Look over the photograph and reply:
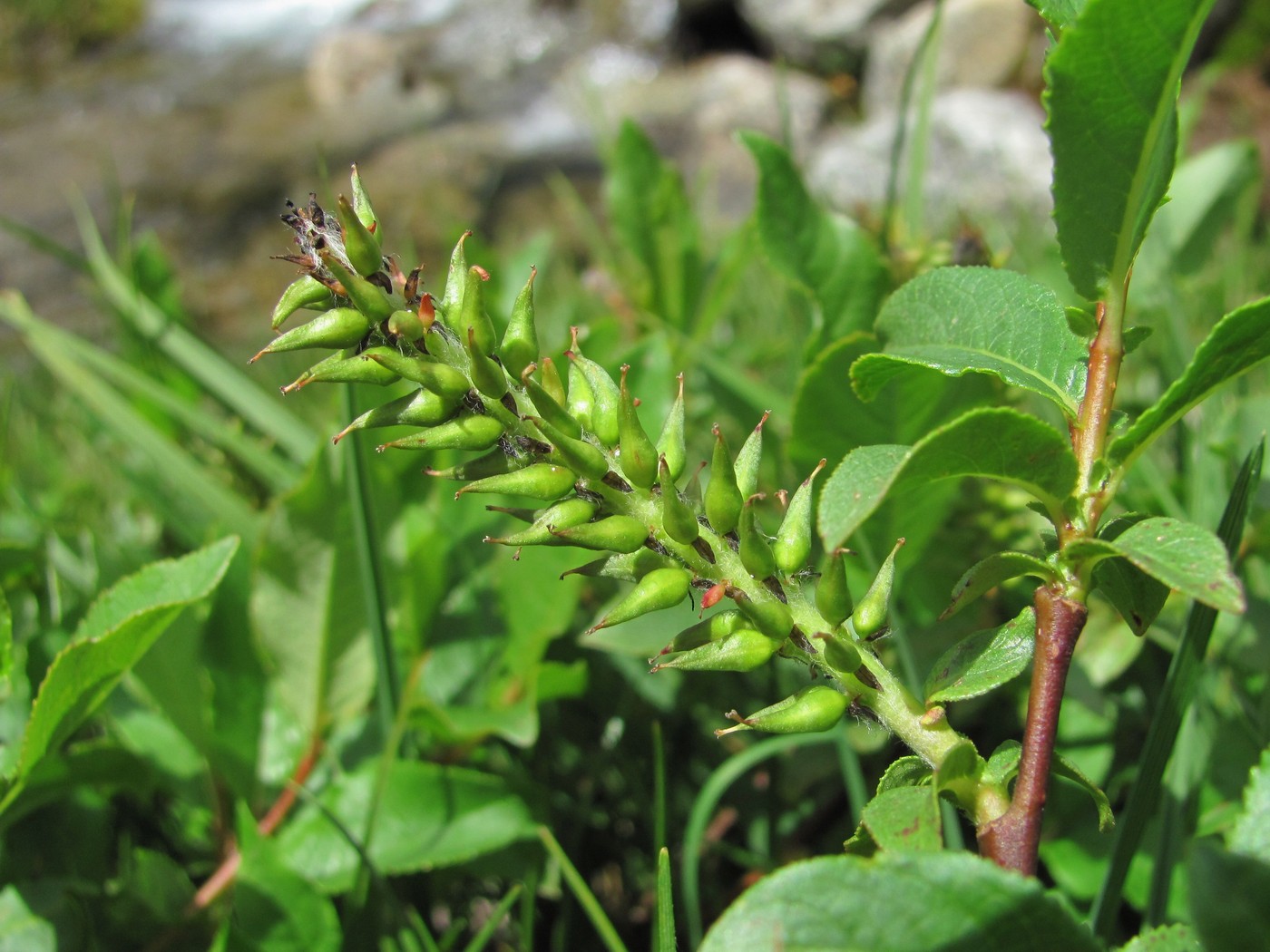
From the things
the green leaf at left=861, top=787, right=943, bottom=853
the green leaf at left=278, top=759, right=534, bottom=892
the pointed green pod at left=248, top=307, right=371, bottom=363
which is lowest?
the green leaf at left=278, top=759, right=534, bottom=892

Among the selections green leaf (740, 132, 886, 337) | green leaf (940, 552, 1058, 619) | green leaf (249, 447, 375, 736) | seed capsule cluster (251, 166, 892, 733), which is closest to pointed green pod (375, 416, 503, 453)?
seed capsule cluster (251, 166, 892, 733)

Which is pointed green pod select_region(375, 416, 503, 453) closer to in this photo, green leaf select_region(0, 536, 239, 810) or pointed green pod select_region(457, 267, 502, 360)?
pointed green pod select_region(457, 267, 502, 360)

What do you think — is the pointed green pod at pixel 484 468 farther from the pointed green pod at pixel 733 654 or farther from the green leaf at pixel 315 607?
the green leaf at pixel 315 607

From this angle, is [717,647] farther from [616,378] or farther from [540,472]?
[616,378]

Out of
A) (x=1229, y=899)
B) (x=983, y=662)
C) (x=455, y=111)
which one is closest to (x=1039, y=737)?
(x=983, y=662)

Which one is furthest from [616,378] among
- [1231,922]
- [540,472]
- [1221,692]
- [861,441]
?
[1231,922]

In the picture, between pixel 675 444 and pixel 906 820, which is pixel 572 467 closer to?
pixel 675 444

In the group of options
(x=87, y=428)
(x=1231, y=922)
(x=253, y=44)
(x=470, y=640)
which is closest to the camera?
(x=1231, y=922)
